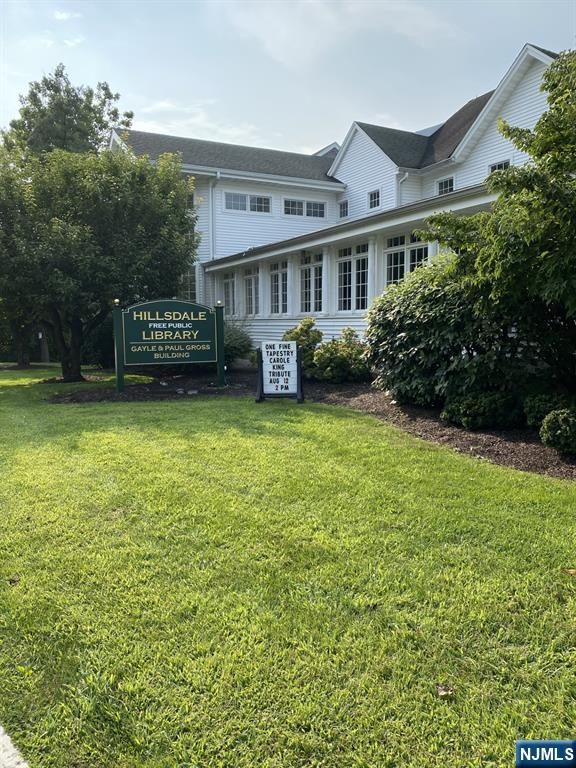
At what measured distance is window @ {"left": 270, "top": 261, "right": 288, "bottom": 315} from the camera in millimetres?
17567

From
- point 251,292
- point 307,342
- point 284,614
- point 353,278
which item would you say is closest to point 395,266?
point 353,278

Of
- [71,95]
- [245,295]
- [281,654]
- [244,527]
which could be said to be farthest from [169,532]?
[71,95]

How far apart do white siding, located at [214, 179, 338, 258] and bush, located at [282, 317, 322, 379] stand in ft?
31.7

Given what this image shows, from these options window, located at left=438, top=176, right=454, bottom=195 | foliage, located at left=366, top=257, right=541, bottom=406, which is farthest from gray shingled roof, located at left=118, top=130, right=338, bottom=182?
foliage, located at left=366, top=257, right=541, bottom=406

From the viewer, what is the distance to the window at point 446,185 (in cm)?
1909

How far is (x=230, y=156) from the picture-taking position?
74.0 feet

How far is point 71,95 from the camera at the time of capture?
79.9 feet

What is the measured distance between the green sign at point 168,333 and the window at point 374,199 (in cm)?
1242

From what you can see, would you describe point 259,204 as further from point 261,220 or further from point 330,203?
point 330,203

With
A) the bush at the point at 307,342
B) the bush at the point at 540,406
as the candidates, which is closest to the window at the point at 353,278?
the bush at the point at 307,342

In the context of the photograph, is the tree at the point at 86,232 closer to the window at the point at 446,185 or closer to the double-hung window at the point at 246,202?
the double-hung window at the point at 246,202

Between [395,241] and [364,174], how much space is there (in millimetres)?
10293

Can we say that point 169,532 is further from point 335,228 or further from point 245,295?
point 245,295

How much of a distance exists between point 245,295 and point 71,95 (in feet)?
43.4
